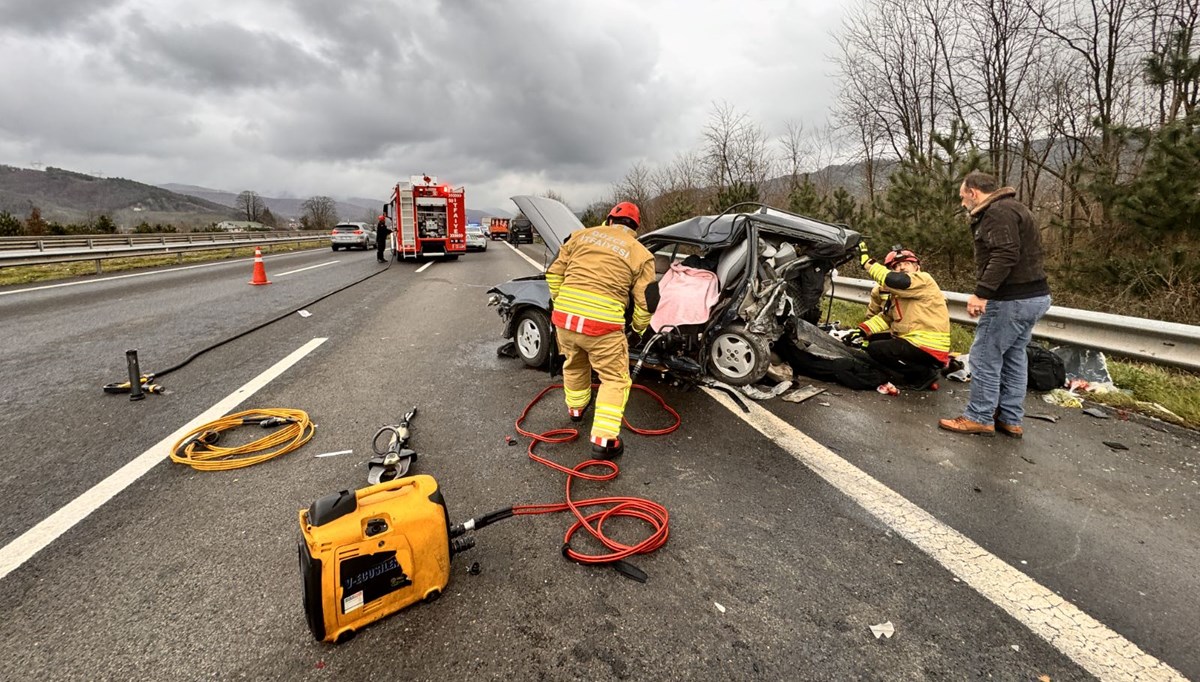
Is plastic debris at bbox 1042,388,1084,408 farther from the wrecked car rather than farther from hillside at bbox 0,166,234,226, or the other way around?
hillside at bbox 0,166,234,226

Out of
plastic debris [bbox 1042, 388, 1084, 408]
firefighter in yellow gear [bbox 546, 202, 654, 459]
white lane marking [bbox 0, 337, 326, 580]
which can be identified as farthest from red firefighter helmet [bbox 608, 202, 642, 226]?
plastic debris [bbox 1042, 388, 1084, 408]

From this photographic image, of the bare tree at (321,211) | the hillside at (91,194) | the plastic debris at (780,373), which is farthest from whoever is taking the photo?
the hillside at (91,194)

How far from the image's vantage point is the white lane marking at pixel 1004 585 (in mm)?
1740

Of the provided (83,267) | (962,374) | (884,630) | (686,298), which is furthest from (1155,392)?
(83,267)

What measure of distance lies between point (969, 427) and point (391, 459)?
3.90 metres

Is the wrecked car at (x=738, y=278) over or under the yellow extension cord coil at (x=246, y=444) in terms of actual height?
over

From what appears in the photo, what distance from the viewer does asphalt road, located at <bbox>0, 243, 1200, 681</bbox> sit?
5.74 feet

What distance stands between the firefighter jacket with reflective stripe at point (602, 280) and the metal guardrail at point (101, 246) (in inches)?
593

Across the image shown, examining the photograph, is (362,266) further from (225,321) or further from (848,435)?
(848,435)

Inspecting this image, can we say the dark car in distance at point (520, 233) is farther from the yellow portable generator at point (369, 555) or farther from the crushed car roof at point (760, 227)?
the yellow portable generator at point (369, 555)

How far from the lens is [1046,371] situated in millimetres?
4625

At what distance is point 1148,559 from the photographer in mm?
2285

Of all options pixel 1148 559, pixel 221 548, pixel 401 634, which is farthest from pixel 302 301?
pixel 1148 559

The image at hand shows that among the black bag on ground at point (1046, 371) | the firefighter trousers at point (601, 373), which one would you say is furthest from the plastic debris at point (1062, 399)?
the firefighter trousers at point (601, 373)
